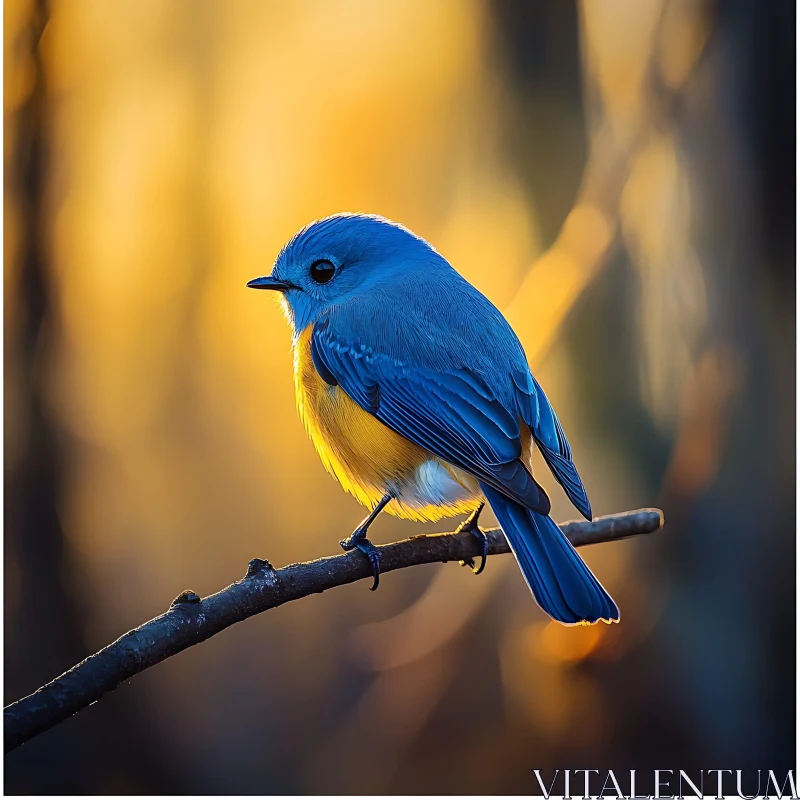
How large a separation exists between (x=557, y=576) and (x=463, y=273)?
1.08 meters

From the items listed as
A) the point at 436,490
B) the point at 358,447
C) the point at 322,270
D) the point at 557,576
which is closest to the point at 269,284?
the point at 322,270

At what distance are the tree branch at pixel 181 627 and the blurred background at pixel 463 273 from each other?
753 mm

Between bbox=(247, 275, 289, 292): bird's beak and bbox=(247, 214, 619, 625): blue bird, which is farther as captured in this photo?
bbox=(247, 275, 289, 292): bird's beak

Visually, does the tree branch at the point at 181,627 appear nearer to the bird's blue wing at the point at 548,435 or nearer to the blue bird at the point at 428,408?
the blue bird at the point at 428,408

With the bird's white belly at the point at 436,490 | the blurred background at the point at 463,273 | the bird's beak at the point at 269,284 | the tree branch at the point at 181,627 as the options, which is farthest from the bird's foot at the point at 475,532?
the bird's beak at the point at 269,284

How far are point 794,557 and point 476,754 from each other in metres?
0.93

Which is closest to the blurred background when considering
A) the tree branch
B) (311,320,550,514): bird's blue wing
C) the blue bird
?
the blue bird

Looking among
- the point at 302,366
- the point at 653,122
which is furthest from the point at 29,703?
the point at 653,122

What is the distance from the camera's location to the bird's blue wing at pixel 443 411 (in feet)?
5.14

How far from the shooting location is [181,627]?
3.84 ft

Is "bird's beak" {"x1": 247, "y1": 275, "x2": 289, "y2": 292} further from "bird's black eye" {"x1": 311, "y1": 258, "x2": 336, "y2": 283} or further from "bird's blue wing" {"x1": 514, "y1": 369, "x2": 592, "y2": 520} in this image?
"bird's blue wing" {"x1": 514, "y1": 369, "x2": 592, "y2": 520}

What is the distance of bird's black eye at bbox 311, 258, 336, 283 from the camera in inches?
79.0

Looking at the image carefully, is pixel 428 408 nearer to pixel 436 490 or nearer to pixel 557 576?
pixel 436 490

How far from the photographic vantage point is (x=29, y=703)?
40.4 inches
